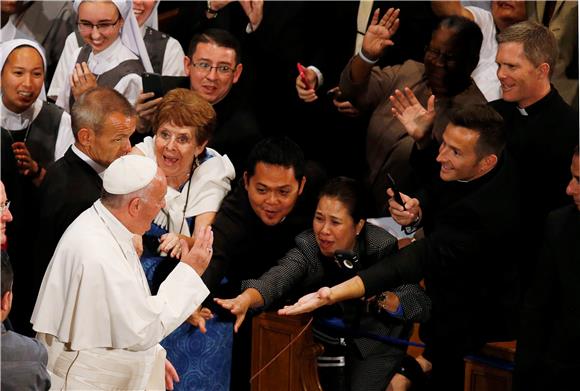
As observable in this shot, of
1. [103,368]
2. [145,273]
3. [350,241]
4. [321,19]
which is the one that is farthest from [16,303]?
[321,19]

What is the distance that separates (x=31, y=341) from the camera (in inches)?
193

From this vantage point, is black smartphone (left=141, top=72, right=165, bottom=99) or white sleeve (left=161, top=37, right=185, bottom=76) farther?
white sleeve (left=161, top=37, right=185, bottom=76)

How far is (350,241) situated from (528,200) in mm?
848

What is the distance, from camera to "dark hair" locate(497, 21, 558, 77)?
6.16 m

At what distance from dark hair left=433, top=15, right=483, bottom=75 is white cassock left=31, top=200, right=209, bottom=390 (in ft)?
6.76

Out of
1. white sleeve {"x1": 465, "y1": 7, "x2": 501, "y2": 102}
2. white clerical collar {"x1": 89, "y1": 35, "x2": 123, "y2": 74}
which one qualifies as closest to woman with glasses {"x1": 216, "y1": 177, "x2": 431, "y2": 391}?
white sleeve {"x1": 465, "y1": 7, "x2": 501, "y2": 102}

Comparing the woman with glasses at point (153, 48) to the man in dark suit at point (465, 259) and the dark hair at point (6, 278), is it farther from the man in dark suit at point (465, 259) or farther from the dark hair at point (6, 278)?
the dark hair at point (6, 278)

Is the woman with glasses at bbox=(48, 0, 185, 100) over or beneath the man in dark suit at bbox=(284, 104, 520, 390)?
over

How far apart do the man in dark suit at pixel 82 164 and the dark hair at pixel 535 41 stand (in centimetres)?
183

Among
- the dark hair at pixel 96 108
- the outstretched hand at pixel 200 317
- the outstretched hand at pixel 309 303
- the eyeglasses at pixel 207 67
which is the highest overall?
the eyeglasses at pixel 207 67

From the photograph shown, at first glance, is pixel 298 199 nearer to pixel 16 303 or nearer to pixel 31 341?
pixel 16 303

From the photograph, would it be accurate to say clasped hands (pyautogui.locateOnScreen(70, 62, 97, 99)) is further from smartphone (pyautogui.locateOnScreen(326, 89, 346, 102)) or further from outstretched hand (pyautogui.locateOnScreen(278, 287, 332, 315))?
outstretched hand (pyautogui.locateOnScreen(278, 287, 332, 315))

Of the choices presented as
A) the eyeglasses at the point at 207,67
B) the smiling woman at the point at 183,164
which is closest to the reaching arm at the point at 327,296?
the smiling woman at the point at 183,164

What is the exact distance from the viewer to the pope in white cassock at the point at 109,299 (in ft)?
17.7
